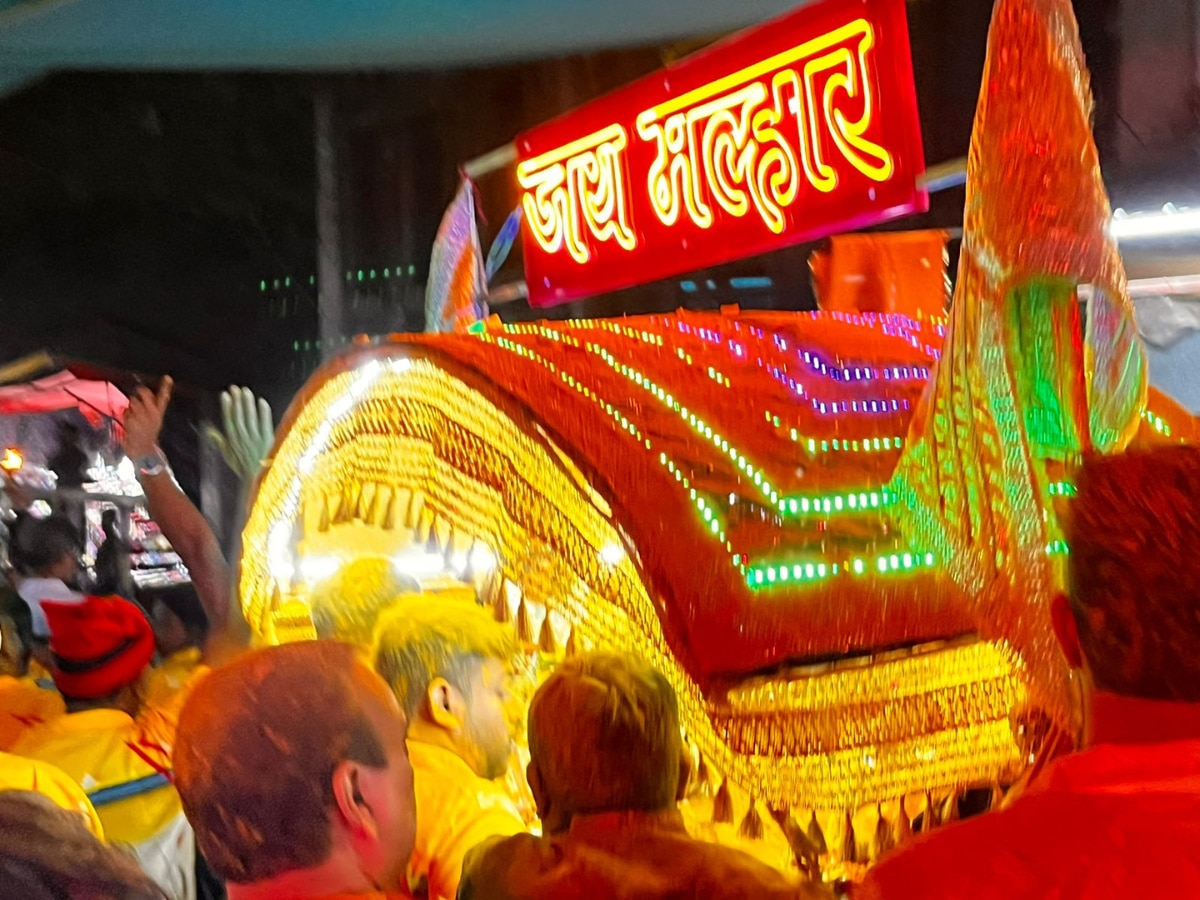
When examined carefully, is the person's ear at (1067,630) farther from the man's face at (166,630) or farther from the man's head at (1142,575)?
the man's face at (166,630)

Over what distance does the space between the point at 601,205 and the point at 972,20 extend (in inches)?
15.1

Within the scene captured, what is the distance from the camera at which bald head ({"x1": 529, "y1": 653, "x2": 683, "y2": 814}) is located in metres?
0.98

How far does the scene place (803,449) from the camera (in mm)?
1105

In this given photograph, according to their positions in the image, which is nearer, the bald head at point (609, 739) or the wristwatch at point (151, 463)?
the bald head at point (609, 739)

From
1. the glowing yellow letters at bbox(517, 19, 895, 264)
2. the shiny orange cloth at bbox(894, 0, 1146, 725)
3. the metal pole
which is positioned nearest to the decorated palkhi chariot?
the shiny orange cloth at bbox(894, 0, 1146, 725)

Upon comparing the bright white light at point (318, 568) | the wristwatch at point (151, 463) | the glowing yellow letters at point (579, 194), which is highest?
the glowing yellow letters at point (579, 194)

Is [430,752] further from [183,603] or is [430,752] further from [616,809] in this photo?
[183,603]

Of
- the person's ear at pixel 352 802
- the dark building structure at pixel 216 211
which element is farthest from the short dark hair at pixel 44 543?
the person's ear at pixel 352 802

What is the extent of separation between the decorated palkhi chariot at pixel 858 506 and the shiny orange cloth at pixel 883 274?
0.06ft

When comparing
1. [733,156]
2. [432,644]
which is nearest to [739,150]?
[733,156]

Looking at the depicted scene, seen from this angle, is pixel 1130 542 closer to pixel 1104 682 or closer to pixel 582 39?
pixel 1104 682

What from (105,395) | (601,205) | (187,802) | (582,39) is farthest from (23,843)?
(582,39)

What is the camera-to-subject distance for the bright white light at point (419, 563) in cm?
130

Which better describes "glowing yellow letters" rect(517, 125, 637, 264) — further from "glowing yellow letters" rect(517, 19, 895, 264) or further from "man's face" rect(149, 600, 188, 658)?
"man's face" rect(149, 600, 188, 658)
